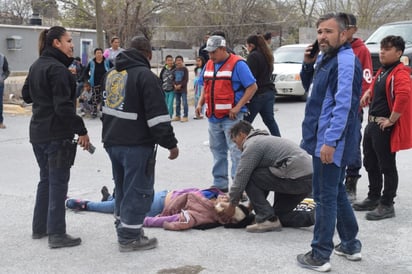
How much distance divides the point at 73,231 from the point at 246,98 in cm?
238

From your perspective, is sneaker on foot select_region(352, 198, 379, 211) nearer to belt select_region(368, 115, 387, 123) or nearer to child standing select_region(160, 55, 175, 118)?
belt select_region(368, 115, 387, 123)

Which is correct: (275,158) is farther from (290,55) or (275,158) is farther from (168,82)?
(290,55)

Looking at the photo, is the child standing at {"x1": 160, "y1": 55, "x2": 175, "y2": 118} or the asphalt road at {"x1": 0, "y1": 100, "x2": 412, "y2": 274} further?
the child standing at {"x1": 160, "y1": 55, "x2": 175, "y2": 118}

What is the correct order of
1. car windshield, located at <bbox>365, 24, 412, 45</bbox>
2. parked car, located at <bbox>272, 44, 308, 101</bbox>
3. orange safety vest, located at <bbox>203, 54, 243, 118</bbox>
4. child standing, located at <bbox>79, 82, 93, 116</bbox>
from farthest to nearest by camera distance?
car windshield, located at <bbox>365, 24, 412, 45</bbox>
parked car, located at <bbox>272, 44, 308, 101</bbox>
child standing, located at <bbox>79, 82, 93, 116</bbox>
orange safety vest, located at <bbox>203, 54, 243, 118</bbox>

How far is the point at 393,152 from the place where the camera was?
5.39 meters

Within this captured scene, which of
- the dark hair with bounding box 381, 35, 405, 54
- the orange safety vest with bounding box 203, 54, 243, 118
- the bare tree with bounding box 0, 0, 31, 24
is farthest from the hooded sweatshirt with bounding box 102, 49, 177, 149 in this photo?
the bare tree with bounding box 0, 0, 31, 24

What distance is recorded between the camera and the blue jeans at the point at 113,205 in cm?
547

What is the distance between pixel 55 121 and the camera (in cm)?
459

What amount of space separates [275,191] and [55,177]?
1.96 m

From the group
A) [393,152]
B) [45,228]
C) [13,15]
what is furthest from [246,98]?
[13,15]

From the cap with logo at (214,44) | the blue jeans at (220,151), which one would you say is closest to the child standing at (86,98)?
the blue jeans at (220,151)

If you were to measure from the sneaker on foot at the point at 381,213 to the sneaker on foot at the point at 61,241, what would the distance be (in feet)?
9.24

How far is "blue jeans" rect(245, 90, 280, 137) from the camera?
25.0ft

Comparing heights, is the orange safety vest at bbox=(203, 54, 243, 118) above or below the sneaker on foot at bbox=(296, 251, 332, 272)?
above
